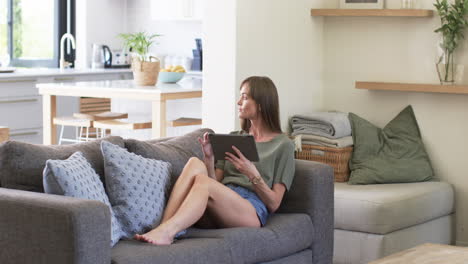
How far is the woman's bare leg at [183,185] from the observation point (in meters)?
3.34

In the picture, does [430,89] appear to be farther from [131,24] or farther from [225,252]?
[131,24]

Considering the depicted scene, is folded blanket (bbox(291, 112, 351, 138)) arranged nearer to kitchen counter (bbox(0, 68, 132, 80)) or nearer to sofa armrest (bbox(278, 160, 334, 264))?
sofa armrest (bbox(278, 160, 334, 264))

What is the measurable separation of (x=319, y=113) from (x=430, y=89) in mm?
687

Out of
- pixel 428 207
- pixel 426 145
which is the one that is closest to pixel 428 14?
pixel 426 145

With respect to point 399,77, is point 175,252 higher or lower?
lower

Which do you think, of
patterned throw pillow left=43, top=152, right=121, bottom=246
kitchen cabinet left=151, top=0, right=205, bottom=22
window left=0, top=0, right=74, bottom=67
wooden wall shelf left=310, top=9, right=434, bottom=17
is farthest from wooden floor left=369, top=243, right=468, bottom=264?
window left=0, top=0, right=74, bottom=67

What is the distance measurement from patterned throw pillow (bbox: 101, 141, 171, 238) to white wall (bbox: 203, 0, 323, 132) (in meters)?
1.47

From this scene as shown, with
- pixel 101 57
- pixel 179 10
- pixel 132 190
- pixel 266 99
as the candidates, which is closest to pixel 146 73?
pixel 179 10

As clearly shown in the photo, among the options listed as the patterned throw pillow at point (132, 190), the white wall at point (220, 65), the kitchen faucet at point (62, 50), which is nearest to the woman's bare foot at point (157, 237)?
the patterned throw pillow at point (132, 190)

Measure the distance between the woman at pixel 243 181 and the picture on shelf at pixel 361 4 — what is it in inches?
64.4

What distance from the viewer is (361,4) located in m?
5.17

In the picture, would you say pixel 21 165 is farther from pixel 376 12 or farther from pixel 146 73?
pixel 146 73

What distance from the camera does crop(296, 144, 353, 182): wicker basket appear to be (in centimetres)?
485

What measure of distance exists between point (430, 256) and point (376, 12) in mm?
2035
